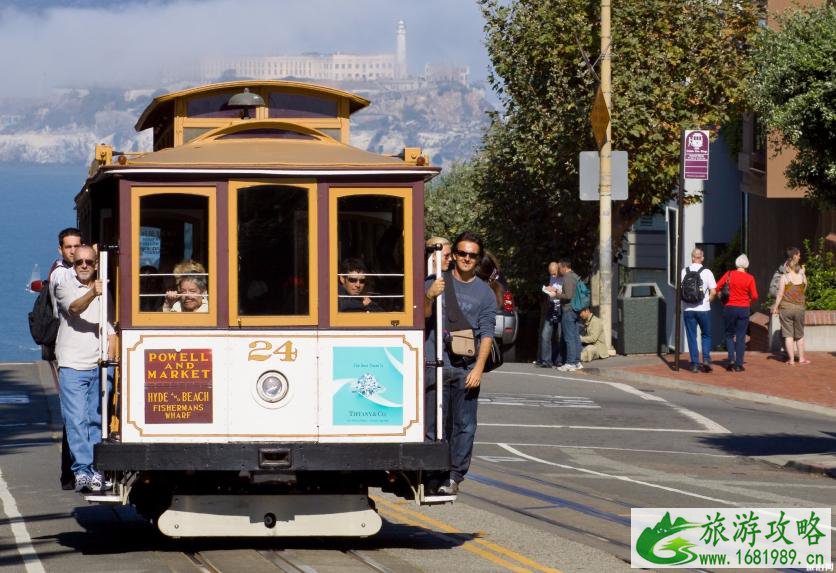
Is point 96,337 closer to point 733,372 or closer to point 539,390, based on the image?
point 539,390

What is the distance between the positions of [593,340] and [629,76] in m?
6.55

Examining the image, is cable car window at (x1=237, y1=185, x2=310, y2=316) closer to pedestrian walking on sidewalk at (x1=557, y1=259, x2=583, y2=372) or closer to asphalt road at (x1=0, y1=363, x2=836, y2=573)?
asphalt road at (x1=0, y1=363, x2=836, y2=573)

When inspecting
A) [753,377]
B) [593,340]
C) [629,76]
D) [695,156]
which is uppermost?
[629,76]

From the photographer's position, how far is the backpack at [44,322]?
37.0ft

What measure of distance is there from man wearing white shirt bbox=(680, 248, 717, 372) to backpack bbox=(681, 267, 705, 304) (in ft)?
0.13

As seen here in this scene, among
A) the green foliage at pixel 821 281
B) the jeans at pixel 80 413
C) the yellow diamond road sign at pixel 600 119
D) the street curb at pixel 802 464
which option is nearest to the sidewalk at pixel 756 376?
the green foliage at pixel 821 281

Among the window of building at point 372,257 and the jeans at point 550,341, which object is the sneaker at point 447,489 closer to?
the window of building at point 372,257

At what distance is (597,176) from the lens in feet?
97.9

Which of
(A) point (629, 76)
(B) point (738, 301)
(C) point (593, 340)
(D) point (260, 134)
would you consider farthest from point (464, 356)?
(A) point (629, 76)

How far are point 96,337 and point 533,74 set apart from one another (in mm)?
23587

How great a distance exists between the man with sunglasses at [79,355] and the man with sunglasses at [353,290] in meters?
1.79

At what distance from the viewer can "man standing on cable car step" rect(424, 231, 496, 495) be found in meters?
11.3

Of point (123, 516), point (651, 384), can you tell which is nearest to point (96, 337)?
point (123, 516)

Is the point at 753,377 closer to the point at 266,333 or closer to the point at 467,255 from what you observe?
the point at 467,255
